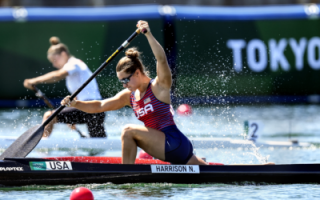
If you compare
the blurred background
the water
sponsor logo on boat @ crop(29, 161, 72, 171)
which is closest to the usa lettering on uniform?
the water

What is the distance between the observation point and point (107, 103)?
18.2 ft

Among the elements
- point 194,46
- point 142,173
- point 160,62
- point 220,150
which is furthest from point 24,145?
point 194,46

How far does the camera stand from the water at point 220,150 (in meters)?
5.29

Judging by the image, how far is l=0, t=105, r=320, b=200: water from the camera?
5293mm

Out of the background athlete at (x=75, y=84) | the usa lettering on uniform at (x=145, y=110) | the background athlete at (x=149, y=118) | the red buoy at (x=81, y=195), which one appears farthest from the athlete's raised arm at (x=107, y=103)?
the background athlete at (x=75, y=84)

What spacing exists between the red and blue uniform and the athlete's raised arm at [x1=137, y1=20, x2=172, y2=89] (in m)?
0.20

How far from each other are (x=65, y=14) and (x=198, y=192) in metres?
7.89

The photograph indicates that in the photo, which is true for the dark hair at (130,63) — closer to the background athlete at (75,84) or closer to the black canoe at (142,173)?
the black canoe at (142,173)

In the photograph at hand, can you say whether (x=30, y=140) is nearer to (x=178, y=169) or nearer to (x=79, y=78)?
(x=178, y=169)

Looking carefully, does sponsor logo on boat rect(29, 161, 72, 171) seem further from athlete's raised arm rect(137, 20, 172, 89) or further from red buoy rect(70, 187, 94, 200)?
athlete's raised arm rect(137, 20, 172, 89)

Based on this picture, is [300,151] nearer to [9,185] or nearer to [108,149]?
[108,149]

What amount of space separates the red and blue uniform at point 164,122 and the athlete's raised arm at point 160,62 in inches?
8.0

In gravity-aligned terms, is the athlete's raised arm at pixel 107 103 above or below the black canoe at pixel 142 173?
above

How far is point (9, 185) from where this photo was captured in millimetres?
5504
